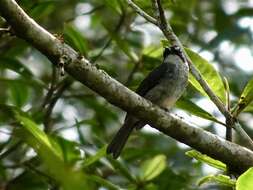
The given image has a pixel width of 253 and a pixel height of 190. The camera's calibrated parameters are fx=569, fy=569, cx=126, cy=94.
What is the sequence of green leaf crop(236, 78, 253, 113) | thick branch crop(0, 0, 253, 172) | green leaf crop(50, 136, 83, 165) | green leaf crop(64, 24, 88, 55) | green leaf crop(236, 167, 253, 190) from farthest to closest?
green leaf crop(64, 24, 88, 55), green leaf crop(50, 136, 83, 165), green leaf crop(236, 78, 253, 113), thick branch crop(0, 0, 253, 172), green leaf crop(236, 167, 253, 190)

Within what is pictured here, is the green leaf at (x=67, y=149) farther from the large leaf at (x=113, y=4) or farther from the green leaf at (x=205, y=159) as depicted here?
the large leaf at (x=113, y=4)

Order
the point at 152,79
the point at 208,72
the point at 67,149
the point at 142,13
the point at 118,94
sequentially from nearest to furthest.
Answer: the point at 118,94, the point at 142,13, the point at 208,72, the point at 67,149, the point at 152,79

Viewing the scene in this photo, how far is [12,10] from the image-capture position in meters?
2.04

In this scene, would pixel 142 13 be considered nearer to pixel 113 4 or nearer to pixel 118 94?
pixel 118 94

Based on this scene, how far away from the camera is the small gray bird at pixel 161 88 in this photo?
3816 mm

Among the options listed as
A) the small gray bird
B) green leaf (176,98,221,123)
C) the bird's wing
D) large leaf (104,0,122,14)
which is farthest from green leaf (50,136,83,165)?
large leaf (104,0,122,14)

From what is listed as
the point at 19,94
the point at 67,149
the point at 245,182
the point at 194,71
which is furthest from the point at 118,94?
the point at 19,94

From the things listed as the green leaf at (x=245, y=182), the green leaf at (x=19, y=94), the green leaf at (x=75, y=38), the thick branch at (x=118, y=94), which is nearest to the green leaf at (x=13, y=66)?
the green leaf at (x=19, y=94)

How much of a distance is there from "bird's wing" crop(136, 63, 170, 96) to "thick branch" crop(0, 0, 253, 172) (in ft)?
4.18

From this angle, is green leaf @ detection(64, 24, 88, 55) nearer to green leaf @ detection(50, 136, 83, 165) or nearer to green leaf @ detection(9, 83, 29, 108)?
green leaf @ detection(9, 83, 29, 108)

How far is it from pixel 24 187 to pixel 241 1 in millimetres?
4138

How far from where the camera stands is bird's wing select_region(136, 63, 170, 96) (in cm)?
383

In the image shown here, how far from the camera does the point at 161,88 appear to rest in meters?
4.02

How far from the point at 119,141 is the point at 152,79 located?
51 cm
